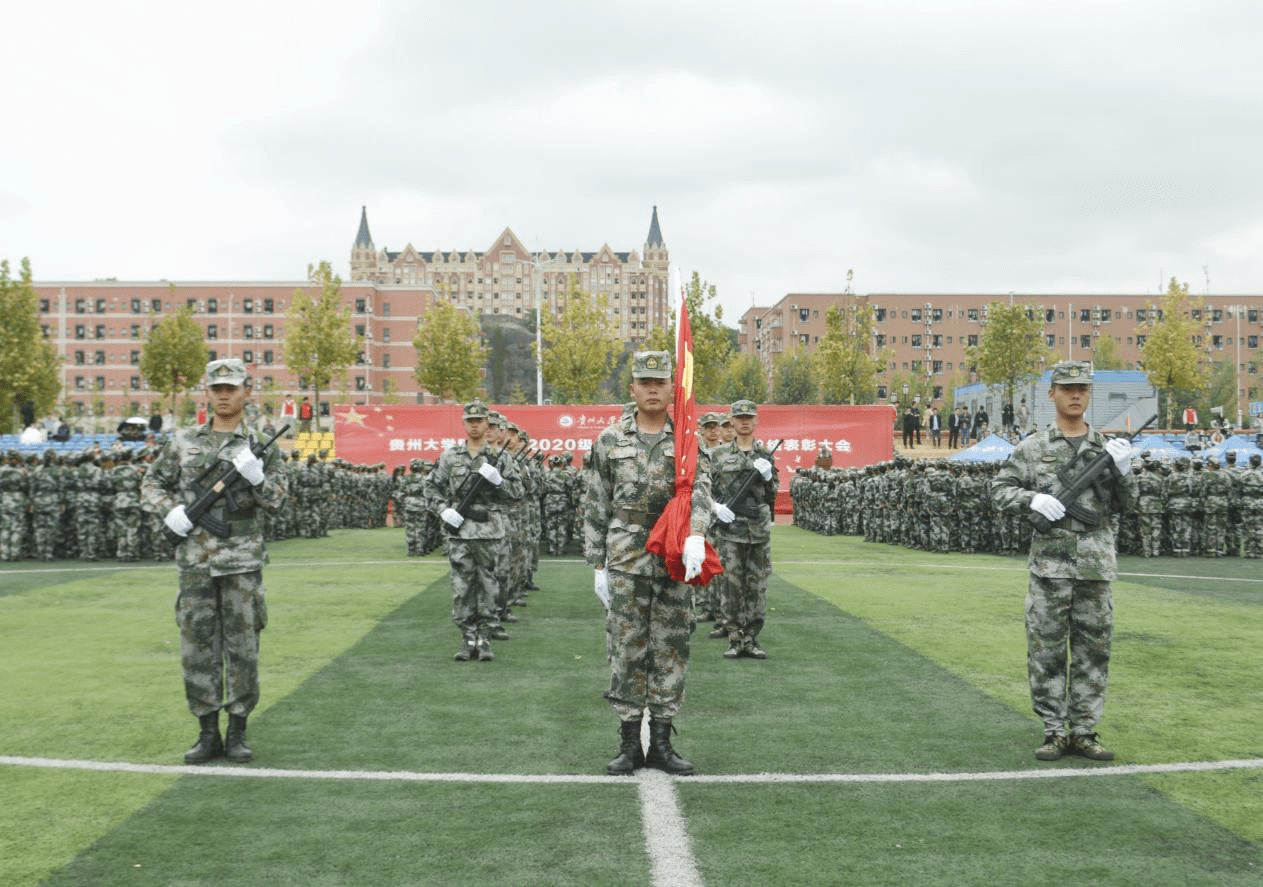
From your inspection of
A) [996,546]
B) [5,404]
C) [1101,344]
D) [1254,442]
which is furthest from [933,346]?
[996,546]

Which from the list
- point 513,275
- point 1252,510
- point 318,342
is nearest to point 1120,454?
point 1252,510

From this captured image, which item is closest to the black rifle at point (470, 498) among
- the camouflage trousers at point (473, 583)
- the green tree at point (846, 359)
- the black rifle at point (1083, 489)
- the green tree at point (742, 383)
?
the camouflage trousers at point (473, 583)

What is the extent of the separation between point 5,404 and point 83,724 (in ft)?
179

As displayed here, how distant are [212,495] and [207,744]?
1.55 meters

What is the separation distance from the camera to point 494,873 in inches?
183

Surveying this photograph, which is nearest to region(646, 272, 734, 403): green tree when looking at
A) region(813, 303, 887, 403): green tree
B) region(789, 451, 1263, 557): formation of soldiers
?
region(813, 303, 887, 403): green tree

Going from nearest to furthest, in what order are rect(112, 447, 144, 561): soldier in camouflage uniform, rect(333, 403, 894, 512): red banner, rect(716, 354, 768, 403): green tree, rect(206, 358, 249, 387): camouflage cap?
rect(206, 358, 249, 387): camouflage cap
rect(112, 447, 144, 561): soldier in camouflage uniform
rect(333, 403, 894, 512): red banner
rect(716, 354, 768, 403): green tree

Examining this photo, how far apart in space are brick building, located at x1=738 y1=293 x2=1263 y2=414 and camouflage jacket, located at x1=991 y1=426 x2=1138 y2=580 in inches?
4728

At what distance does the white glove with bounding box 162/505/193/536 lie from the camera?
6.30m

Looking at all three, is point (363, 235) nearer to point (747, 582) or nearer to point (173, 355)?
point (173, 355)

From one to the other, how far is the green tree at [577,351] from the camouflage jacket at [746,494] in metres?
48.2

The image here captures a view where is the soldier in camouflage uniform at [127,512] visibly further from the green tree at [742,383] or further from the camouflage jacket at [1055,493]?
the green tree at [742,383]

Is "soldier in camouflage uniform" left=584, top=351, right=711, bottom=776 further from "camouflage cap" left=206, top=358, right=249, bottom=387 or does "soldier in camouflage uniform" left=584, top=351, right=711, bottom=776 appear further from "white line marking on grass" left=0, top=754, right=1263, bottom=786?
"camouflage cap" left=206, top=358, right=249, bottom=387

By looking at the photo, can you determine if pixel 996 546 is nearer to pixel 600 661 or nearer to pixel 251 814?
pixel 600 661
